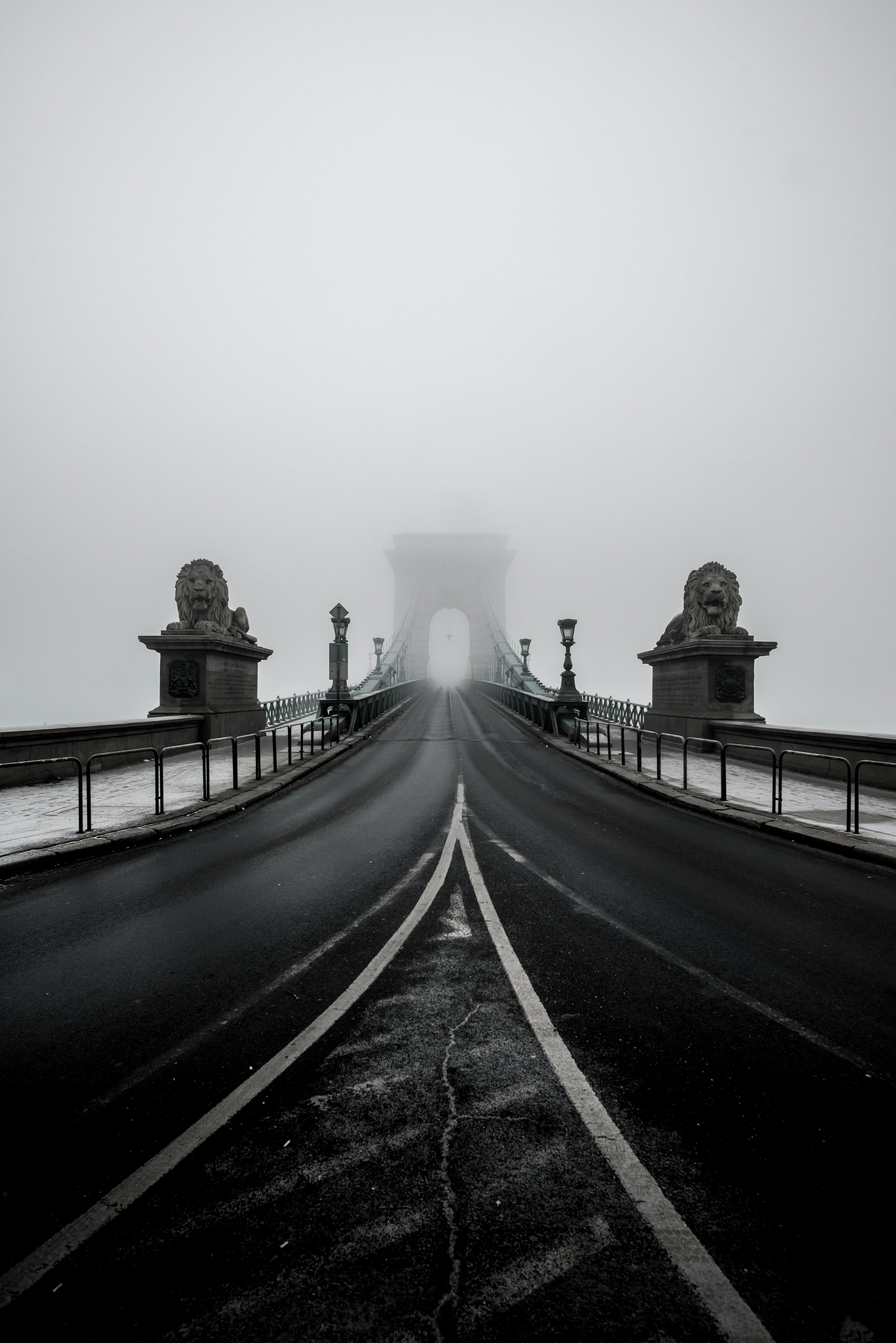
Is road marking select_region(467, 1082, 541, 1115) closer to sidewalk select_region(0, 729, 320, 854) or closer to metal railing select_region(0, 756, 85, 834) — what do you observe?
metal railing select_region(0, 756, 85, 834)

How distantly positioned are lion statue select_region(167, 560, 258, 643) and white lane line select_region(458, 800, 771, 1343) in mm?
14765

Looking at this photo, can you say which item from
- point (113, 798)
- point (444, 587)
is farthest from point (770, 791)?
point (444, 587)

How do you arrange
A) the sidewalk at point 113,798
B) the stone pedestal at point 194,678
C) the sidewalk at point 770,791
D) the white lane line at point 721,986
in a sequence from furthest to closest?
the stone pedestal at point 194,678 → the sidewalk at point 770,791 → the sidewalk at point 113,798 → the white lane line at point 721,986

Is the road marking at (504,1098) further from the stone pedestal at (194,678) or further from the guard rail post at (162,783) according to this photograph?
the stone pedestal at (194,678)

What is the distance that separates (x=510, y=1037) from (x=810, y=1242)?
1.46 meters

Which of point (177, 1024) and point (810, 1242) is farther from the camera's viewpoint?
point (177, 1024)

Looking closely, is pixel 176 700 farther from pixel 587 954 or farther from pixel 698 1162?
pixel 698 1162

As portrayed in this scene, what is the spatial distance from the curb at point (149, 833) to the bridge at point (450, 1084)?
0.06 meters

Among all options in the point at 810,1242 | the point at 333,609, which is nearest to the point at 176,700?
the point at 333,609

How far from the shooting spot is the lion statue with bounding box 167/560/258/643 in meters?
16.0

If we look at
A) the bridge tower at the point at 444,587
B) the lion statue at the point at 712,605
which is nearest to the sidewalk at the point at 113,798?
the lion statue at the point at 712,605

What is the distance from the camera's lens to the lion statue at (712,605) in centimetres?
1620

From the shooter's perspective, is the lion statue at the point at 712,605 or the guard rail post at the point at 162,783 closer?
the guard rail post at the point at 162,783

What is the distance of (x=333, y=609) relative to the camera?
814 inches
